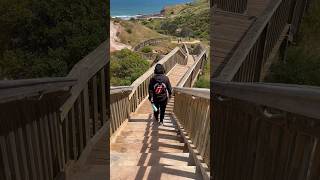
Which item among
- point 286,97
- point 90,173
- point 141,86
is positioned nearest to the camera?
point 286,97

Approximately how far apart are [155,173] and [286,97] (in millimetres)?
2374

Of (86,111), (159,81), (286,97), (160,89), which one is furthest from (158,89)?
(286,97)

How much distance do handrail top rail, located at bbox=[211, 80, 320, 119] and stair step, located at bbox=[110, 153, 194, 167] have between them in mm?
2131

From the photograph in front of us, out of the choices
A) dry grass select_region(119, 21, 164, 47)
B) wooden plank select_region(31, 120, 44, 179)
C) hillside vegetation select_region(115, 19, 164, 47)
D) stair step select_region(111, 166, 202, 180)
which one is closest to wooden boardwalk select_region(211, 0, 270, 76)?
stair step select_region(111, 166, 202, 180)

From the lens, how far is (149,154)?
4688mm

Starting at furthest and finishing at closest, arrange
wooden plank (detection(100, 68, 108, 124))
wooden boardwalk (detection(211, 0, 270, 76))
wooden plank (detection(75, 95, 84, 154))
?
wooden boardwalk (detection(211, 0, 270, 76))
wooden plank (detection(100, 68, 108, 124))
wooden plank (detection(75, 95, 84, 154))

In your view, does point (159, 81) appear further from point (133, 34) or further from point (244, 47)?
point (133, 34)

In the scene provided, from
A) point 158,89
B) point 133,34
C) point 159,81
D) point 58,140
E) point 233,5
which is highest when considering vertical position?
point 233,5

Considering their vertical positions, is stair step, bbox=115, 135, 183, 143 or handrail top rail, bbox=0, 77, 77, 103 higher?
handrail top rail, bbox=0, 77, 77, 103

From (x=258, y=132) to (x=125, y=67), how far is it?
19359mm

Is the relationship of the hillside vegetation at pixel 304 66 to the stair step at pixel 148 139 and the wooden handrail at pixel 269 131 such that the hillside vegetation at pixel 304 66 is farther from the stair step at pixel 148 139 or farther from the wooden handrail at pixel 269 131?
the stair step at pixel 148 139

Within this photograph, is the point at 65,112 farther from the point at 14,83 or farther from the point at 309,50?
the point at 309,50

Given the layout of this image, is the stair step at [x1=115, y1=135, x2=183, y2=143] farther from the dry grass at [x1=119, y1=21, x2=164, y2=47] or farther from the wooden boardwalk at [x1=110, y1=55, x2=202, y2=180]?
the dry grass at [x1=119, y1=21, x2=164, y2=47]

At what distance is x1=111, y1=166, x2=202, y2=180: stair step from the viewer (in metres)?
3.58
